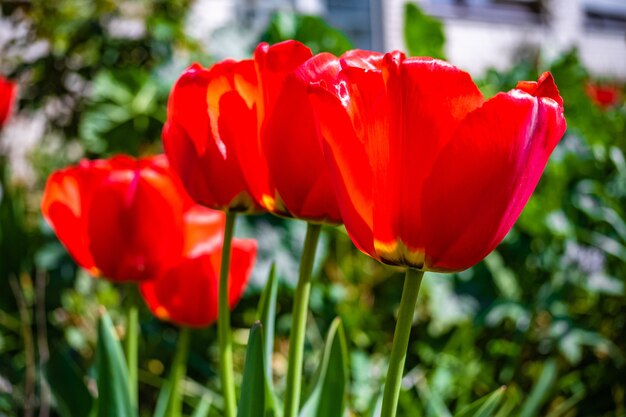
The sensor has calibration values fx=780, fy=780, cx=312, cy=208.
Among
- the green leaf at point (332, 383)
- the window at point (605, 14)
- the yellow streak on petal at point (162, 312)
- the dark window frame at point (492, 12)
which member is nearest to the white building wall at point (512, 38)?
the dark window frame at point (492, 12)

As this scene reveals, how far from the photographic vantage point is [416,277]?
494 millimetres

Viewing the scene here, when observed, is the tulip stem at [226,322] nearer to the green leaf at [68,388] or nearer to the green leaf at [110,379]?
the green leaf at [110,379]

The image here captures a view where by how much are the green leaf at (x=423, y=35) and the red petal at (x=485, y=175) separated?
1.64 meters

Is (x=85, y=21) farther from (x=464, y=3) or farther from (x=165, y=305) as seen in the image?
(x=464, y=3)

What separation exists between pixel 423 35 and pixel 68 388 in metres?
1.53

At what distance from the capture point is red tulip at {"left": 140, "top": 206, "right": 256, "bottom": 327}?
86 centimetres

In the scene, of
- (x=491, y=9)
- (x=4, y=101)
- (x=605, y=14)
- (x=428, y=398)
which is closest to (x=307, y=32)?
(x=4, y=101)

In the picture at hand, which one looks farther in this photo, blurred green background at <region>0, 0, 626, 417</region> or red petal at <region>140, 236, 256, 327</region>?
blurred green background at <region>0, 0, 626, 417</region>

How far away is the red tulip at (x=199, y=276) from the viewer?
0.86 meters

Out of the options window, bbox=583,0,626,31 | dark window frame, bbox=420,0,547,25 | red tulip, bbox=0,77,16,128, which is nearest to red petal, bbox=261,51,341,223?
red tulip, bbox=0,77,16,128

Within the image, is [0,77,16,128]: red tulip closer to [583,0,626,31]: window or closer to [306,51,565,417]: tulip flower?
[306,51,565,417]: tulip flower

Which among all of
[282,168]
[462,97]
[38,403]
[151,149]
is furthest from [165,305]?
[151,149]

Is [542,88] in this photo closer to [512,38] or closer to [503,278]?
[503,278]

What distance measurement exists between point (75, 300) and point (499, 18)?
10.2 meters
